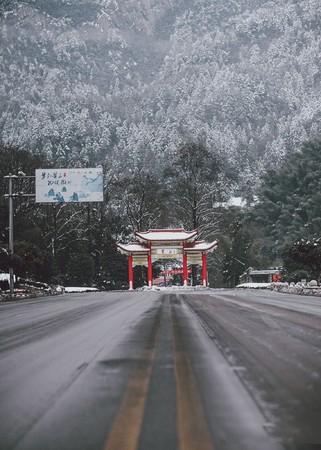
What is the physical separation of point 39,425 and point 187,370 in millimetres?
3366

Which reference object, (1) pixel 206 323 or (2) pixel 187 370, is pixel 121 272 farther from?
(2) pixel 187 370

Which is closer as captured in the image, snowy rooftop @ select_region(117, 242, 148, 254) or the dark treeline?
the dark treeline

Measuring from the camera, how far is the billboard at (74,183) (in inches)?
1619

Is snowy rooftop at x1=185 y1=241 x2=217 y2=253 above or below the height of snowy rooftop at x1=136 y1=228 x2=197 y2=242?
below

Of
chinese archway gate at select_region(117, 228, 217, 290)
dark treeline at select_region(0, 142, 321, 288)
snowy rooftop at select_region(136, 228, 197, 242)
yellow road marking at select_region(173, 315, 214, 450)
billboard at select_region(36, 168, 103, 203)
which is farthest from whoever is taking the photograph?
chinese archway gate at select_region(117, 228, 217, 290)

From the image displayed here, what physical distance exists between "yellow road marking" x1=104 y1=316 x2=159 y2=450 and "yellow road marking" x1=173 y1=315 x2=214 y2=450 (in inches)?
13.4

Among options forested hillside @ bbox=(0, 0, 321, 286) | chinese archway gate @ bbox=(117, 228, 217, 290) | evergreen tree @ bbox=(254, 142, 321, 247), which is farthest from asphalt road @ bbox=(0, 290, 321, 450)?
evergreen tree @ bbox=(254, 142, 321, 247)

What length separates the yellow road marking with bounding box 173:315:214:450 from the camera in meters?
4.87

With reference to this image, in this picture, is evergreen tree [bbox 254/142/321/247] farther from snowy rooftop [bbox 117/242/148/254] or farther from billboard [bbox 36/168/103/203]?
billboard [bbox 36/168/103/203]

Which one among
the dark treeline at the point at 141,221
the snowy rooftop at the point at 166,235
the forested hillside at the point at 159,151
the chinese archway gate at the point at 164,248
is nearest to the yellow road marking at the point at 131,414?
the forested hillside at the point at 159,151

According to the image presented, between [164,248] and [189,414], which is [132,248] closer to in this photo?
[164,248]

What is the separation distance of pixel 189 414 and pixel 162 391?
47.8 inches

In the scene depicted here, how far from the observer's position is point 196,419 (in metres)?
5.64

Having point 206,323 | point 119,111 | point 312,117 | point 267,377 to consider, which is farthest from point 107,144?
point 267,377
